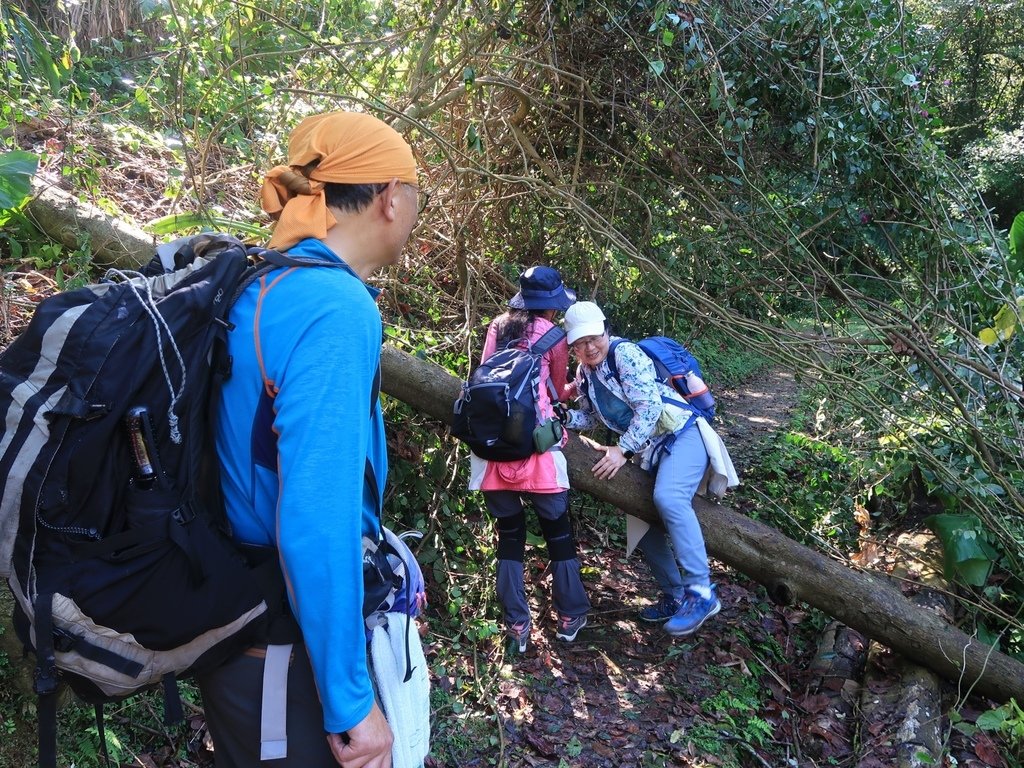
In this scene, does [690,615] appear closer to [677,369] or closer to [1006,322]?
[677,369]

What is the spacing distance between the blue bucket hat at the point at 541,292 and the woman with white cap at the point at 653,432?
11 cm

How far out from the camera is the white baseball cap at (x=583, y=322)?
13.8 ft

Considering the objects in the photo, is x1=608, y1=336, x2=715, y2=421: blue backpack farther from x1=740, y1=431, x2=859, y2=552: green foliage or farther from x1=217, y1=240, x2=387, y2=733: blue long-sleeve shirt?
x1=217, y1=240, x2=387, y2=733: blue long-sleeve shirt

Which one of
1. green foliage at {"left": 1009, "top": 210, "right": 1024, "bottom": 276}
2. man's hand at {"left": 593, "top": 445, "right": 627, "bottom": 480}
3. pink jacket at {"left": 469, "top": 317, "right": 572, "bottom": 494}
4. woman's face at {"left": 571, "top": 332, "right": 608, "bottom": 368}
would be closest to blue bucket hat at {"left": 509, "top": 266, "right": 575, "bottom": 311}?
pink jacket at {"left": 469, "top": 317, "right": 572, "bottom": 494}

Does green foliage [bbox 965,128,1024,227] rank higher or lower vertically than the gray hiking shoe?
higher

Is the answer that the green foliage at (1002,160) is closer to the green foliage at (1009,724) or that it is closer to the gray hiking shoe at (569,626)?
the green foliage at (1009,724)

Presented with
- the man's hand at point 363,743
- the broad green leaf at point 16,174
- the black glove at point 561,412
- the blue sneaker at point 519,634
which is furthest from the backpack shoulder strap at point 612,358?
the broad green leaf at point 16,174

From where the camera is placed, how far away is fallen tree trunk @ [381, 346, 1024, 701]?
4.11 metres

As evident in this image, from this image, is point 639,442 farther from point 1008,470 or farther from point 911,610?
point 1008,470

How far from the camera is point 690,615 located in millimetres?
4441

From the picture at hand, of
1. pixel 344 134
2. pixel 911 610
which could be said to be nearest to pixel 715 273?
pixel 911 610

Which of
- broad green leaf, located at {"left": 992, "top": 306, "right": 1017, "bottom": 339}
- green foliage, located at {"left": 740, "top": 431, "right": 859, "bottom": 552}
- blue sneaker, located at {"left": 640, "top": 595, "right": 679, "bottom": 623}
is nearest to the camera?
broad green leaf, located at {"left": 992, "top": 306, "right": 1017, "bottom": 339}

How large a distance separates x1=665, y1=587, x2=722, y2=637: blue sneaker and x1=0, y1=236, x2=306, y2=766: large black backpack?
11.1ft

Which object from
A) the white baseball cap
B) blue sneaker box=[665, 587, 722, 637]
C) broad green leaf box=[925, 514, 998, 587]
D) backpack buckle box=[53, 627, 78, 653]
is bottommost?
blue sneaker box=[665, 587, 722, 637]
